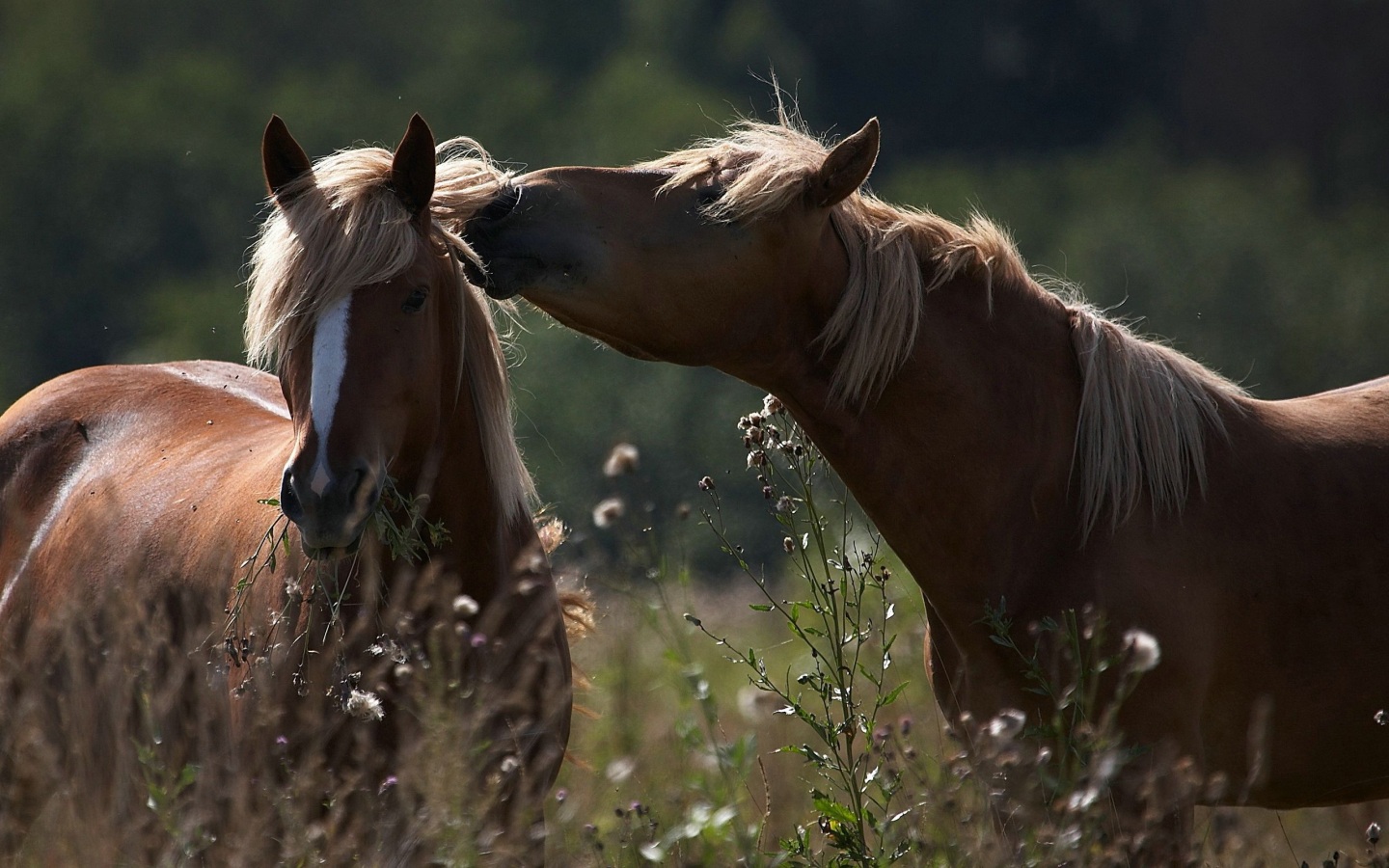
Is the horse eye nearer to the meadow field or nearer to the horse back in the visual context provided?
the meadow field

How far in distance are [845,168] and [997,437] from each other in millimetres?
779

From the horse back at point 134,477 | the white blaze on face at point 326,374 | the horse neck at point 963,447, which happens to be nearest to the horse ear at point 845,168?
the horse neck at point 963,447

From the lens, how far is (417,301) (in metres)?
3.43

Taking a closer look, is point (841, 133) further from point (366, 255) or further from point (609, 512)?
point (609, 512)

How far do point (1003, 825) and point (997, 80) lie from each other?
34.6 metres

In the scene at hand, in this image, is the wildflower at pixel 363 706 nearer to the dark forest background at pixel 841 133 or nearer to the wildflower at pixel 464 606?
the wildflower at pixel 464 606

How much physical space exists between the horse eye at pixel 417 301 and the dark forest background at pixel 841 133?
20391mm

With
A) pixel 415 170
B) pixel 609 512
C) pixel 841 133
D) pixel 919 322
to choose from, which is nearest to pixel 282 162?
pixel 415 170

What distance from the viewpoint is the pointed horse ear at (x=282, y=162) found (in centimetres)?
360

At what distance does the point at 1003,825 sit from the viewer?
3.38m

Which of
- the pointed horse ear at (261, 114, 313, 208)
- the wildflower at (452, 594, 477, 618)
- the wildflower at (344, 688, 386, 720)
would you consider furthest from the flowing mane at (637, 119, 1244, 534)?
the wildflower at (344, 688, 386, 720)

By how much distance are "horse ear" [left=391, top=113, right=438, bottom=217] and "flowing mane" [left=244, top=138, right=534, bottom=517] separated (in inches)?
1.6

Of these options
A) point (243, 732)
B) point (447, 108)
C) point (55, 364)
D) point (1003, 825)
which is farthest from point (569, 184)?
point (447, 108)

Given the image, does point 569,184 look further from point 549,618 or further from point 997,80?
point 997,80
